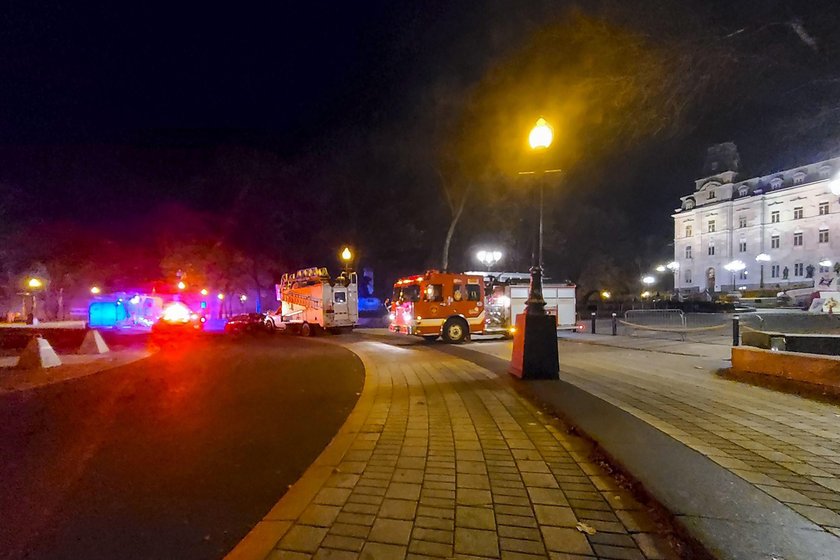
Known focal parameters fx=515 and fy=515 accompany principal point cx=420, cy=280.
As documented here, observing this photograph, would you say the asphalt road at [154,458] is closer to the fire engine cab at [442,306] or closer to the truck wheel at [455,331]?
the fire engine cab at [442,306]

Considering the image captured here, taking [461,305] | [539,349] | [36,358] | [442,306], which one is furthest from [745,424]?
[36,358]

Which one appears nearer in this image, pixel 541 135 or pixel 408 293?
pixel 541 135

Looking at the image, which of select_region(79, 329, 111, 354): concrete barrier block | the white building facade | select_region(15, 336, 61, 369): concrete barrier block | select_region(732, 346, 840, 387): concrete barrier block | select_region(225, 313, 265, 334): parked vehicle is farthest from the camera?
the white building facade

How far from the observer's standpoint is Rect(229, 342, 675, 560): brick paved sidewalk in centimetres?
347

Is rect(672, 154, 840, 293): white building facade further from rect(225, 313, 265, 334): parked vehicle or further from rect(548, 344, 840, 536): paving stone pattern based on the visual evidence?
rect(548, 344, 840, 536): paving stone pattern

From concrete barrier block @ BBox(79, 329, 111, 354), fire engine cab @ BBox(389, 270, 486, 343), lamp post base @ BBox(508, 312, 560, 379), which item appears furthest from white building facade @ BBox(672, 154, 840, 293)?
concrete barrier block @ BBox(79, 329, 111, 354)

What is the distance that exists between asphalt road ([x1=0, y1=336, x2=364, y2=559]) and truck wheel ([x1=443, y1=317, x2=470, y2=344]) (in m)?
9.61

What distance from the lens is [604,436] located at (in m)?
5.64

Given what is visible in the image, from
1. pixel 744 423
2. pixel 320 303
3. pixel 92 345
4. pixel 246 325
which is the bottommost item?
pixel 246 325

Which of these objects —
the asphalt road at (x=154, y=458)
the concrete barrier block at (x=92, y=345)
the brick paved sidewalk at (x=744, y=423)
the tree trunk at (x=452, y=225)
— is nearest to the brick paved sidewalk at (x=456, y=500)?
the asphalt road at (x=154, y=458)

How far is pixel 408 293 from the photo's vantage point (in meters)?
21.1

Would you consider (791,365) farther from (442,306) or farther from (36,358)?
(36,358)

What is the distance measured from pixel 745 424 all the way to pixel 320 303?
74.9 feet

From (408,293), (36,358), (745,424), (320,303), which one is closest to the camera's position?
(745,424)
